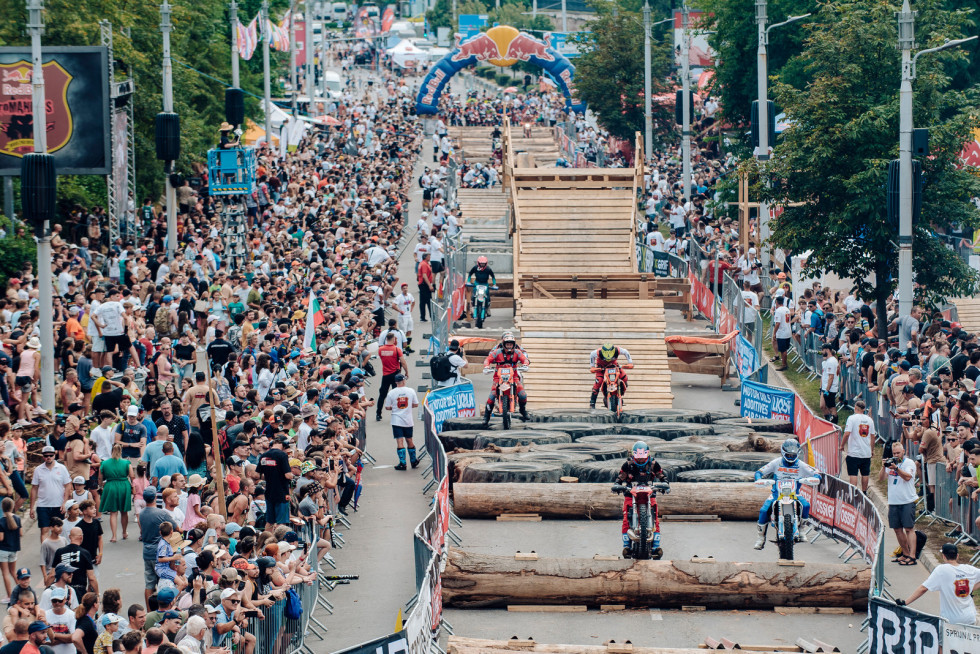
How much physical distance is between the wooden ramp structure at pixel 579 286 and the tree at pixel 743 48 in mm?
8764

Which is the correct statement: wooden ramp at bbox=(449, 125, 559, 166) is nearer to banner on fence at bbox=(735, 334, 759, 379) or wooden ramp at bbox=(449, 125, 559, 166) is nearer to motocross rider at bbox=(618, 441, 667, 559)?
banner on fence at bbox=(735, 334, 759, 379)

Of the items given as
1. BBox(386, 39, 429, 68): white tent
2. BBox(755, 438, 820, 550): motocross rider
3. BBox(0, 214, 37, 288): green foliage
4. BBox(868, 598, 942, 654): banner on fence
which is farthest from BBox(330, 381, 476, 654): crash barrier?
BBox(386, 39, 429, 68): white tent

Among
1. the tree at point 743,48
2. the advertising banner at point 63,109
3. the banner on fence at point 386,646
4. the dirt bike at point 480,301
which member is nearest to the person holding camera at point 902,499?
the banner on fence at point 386,646

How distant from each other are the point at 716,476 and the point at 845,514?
2611 millimetres

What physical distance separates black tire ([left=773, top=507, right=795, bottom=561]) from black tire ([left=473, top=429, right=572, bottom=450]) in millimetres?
6593

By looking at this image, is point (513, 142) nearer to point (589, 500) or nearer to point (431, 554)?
point (589, 500)

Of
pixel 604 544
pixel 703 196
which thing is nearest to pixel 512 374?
pixel 604 544

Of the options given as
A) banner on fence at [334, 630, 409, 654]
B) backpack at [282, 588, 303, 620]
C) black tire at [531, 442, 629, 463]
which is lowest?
backpack at [282, 588, 303, 620]

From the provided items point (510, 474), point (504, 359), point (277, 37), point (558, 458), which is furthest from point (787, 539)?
point (277, 37)

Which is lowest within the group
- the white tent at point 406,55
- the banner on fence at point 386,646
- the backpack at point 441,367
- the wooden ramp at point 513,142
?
the banner on fence at point 386,646

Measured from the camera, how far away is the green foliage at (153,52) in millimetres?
39438

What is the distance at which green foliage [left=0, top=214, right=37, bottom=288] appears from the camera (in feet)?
109

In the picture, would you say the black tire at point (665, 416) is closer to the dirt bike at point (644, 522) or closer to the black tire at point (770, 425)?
the black tire at point (770, 425)

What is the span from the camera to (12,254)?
3353cm
